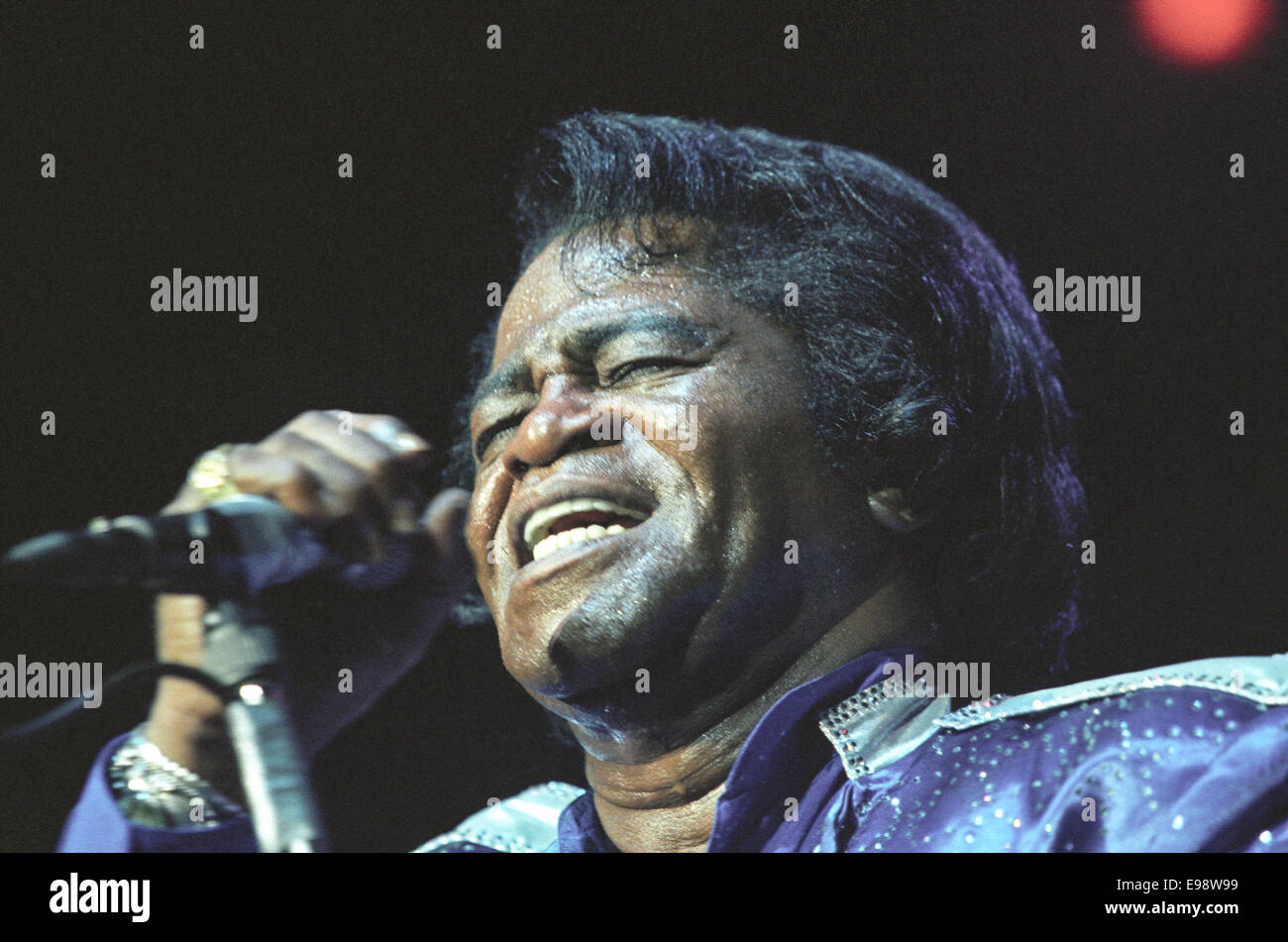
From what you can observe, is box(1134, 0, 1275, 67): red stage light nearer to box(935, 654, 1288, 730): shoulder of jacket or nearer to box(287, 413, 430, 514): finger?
box(935, 654, 1288, 730): shoulder of jacket

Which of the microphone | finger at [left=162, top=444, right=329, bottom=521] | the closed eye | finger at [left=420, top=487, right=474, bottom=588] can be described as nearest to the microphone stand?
the microphone

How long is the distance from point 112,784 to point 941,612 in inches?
55.6

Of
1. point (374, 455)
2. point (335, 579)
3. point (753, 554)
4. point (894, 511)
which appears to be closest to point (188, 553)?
point (374, 455)

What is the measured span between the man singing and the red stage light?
502 mm

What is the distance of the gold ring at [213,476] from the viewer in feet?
5.59

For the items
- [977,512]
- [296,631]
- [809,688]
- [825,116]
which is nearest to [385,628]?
[296,631]

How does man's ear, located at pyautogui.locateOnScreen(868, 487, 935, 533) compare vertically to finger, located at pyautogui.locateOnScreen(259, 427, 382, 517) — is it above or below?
below

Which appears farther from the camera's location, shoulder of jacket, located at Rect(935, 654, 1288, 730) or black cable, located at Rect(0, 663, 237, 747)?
shoulder of jacket, located at Rect(935, 654, 1288, 730)

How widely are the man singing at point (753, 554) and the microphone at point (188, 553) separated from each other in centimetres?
6

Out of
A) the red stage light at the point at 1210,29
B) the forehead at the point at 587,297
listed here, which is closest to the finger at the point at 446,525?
the forehead at the point at 587,297

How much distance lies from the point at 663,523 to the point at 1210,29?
55.2 inches

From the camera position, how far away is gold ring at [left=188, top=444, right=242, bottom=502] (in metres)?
1.70

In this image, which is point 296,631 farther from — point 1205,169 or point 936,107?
point 1205,169

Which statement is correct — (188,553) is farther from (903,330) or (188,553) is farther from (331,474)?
(903,330)
